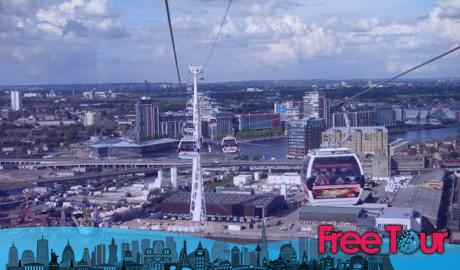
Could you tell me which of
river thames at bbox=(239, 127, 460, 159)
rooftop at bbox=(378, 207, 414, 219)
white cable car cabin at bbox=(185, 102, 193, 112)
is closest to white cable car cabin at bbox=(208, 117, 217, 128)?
white cable car cabin at bbox=(185, 102, 193, 112)

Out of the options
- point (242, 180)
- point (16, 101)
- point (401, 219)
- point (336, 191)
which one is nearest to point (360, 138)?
point (242, 180)

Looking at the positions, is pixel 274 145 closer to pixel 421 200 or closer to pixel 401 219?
pixel 421 200

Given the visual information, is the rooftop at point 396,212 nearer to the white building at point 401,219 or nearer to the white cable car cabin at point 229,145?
the white building at point 401,219

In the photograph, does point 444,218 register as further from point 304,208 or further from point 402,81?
point 402,81

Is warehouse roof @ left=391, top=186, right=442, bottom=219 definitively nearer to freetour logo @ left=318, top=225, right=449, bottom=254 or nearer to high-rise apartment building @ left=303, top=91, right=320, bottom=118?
freetour logo @ left=318, top=225, right=449, bottom=254

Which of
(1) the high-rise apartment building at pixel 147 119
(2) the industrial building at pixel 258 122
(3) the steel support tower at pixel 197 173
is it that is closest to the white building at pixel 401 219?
(3) the steel support tower at pixel 197 173
